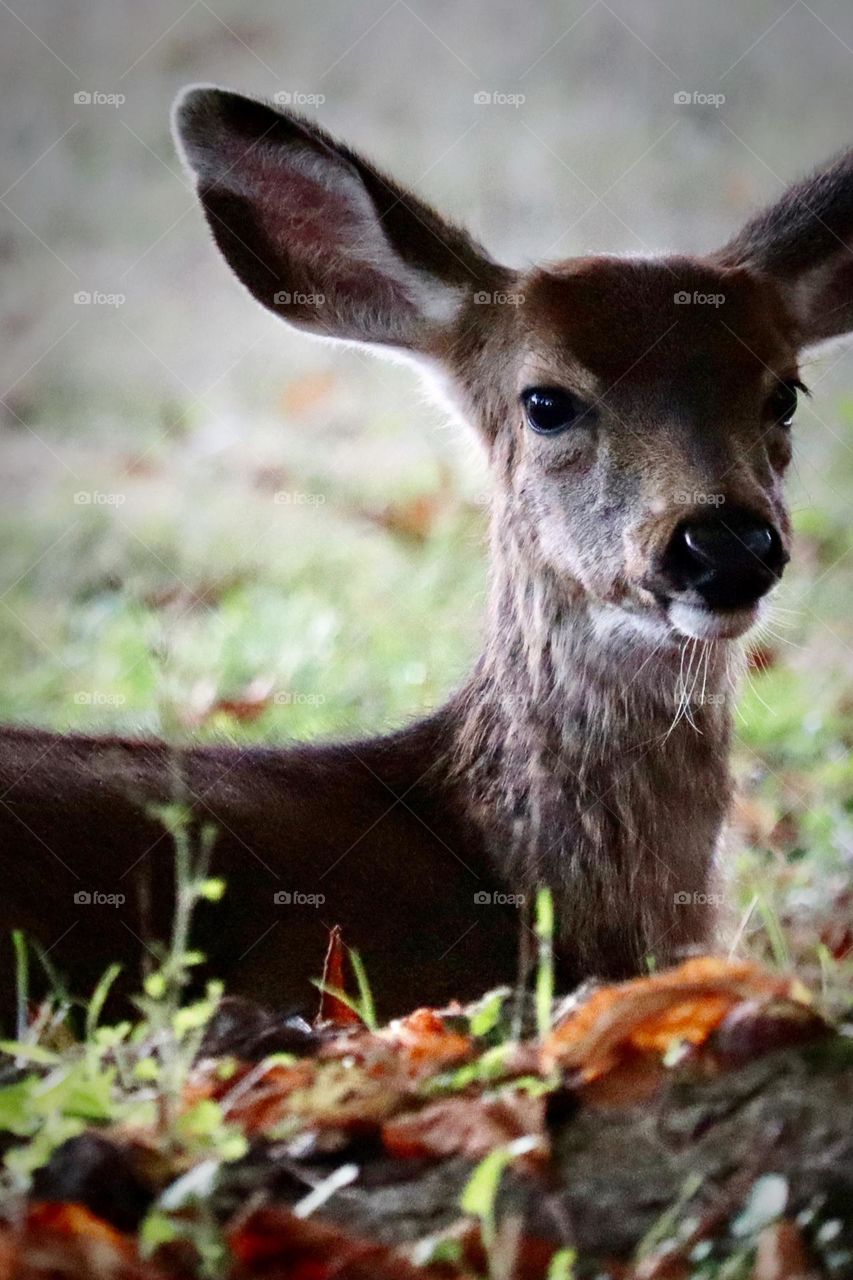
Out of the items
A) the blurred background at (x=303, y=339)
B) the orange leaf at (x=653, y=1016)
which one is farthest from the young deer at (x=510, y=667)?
the blurred background at (x=303, y=339)

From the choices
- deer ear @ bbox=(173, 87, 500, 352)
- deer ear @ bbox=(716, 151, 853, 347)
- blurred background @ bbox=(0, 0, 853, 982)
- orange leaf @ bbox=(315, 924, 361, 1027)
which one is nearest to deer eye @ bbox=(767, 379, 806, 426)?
deer ear @ bbox=(716, 151, 853, 347)

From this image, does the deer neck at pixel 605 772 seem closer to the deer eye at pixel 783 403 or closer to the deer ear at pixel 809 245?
the deer eye at pixel 783 403

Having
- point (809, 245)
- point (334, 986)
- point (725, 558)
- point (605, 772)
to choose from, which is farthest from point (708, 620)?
point (809, 245)

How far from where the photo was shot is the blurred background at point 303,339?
223 inches

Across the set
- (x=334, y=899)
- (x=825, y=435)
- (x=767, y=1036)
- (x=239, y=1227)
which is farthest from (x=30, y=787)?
(x=825, y=435)

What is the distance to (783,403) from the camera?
360 centimetres

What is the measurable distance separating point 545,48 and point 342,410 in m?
1.91

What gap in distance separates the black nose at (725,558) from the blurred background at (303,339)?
82.1 inches

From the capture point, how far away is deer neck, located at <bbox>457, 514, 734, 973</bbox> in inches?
136

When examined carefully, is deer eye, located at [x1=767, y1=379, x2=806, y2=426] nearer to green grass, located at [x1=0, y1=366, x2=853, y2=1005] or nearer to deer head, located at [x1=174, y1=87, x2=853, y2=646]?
deer head, located at [x1=174, y1=87, x2=853, y2=646]

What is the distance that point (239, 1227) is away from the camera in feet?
6.70

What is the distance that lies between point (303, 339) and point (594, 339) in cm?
422

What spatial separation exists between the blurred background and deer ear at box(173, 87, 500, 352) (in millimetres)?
Answer: 1537

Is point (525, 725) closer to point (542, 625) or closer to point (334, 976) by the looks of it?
point (542, 625)
